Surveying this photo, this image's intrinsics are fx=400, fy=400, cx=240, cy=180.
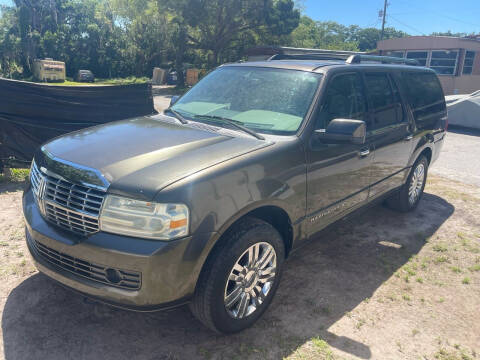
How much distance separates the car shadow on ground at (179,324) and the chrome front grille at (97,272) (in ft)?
1.97

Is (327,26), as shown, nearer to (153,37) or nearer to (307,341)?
(153,37)

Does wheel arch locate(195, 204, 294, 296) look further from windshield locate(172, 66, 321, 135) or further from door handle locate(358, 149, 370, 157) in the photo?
door handle locate(358, 149, 370, 157)

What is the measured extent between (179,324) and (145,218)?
1138mm

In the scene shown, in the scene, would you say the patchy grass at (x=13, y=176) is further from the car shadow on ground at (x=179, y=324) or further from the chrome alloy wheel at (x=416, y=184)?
the chrome alloy wheel at (x=416, y=184)

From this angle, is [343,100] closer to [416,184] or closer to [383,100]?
[383,100]

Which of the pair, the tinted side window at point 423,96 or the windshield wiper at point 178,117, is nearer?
the windshield wiper at point 178,117

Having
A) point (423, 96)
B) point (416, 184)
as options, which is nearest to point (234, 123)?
point (423, 96)

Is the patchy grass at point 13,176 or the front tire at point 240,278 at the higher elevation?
the front tire at point 240,278

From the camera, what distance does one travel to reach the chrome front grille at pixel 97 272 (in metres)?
2.41

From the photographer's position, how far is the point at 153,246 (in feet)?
7.70

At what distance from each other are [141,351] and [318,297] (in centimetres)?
158

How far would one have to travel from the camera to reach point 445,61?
24.8 metres

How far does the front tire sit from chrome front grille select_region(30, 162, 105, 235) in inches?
31.3

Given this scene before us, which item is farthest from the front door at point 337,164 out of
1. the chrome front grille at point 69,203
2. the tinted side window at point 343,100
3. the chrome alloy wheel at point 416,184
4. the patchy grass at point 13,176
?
the patchy grass at point 13,176
